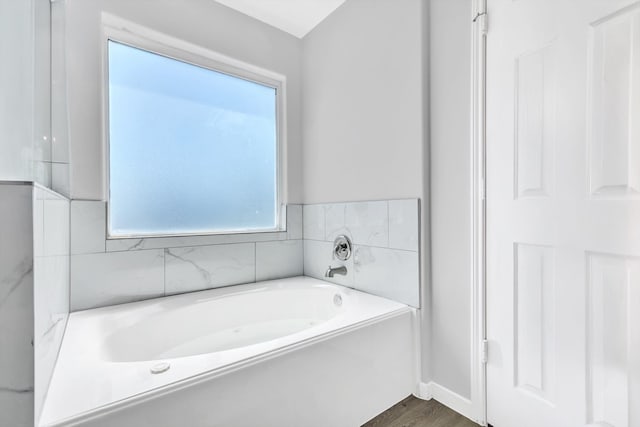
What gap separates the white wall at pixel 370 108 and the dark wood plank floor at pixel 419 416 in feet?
0.54

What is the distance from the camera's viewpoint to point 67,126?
1514 mm

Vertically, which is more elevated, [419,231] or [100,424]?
[419,231]

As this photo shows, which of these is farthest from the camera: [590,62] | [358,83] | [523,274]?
[358,83]

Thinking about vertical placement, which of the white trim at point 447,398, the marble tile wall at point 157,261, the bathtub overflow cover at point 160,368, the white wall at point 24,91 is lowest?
the white trim at point 447,398

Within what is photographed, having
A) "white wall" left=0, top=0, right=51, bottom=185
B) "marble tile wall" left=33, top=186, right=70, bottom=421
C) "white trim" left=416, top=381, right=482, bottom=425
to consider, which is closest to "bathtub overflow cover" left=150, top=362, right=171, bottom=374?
"marble tile wall" left=33, top=186, right=70, bottom=421

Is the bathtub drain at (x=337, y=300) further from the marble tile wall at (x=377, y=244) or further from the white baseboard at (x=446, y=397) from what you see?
the white baseboard at (x=446, y=397)

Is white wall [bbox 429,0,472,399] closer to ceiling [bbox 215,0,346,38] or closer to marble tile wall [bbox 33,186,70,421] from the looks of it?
ceiling [bbox 215,0,346,38]

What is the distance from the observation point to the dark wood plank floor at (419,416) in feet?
4.50

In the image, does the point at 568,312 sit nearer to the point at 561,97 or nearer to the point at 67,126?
the point at 561,97

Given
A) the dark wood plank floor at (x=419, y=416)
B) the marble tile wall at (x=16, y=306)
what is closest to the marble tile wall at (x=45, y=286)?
the marble tile wall at (x=16, y=306)

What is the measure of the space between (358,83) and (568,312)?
1.70 m

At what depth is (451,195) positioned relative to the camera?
4.90 ft

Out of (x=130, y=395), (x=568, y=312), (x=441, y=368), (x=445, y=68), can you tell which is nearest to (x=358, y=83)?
(x=445, y=68)

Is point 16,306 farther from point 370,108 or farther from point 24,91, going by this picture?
point 370,108
